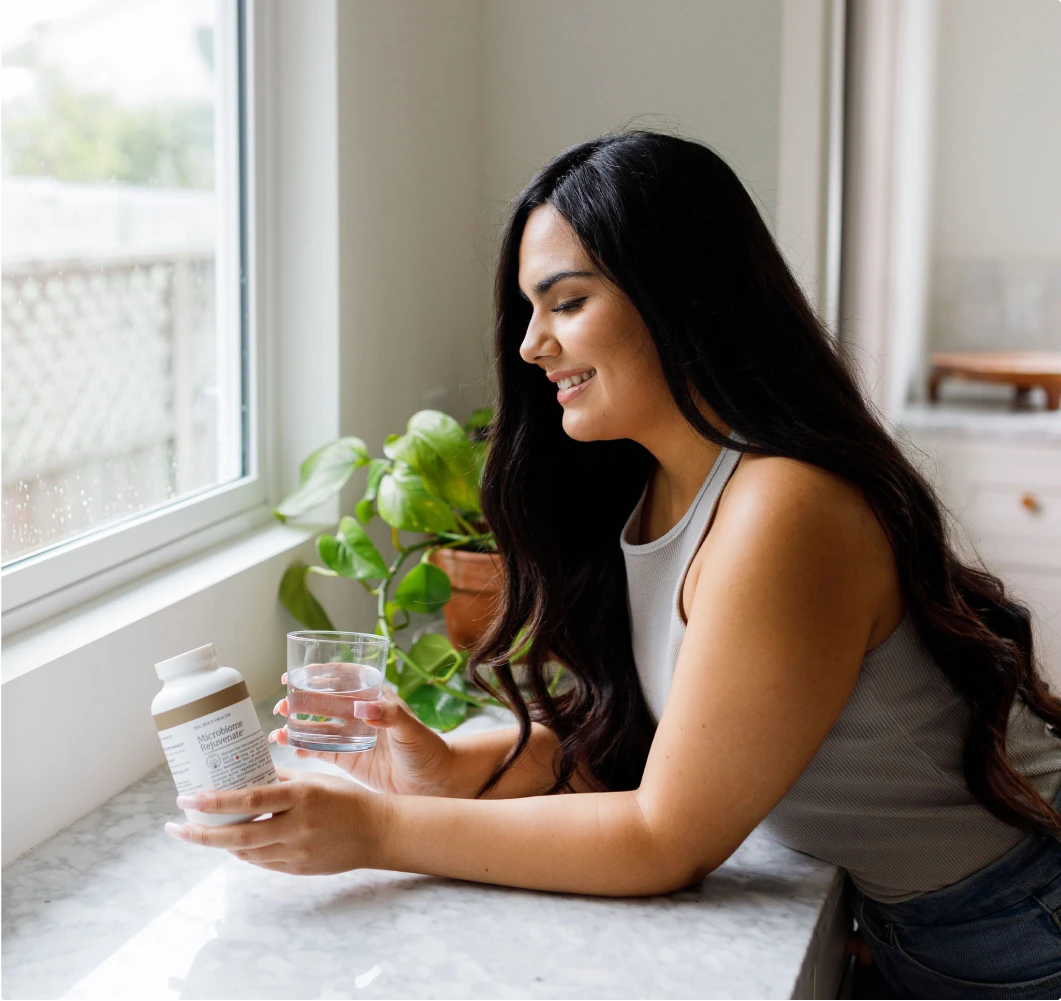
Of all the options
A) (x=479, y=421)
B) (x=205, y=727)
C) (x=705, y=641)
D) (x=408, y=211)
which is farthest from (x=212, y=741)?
(x=408, y=211)

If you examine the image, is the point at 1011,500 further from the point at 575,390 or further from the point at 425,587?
the point at 575,390

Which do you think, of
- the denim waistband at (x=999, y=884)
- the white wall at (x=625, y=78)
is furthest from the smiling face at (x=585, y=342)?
the white wall at (x=625, y=78)

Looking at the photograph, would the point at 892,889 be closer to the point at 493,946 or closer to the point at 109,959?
the point at 493,946

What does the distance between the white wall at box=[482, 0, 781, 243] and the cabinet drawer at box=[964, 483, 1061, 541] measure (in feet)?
3.86

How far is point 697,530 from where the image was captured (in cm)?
111

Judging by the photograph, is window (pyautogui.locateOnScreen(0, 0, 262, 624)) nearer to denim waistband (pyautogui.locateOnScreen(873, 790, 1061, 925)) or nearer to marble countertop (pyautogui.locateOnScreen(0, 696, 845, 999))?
marble countertop (pyautogui.locateOnScreen(0, 696, 845, 999))

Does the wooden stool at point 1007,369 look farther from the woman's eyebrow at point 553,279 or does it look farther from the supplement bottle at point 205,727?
the supplement bottle at point 205,727

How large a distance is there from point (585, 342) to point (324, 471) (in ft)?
1.73

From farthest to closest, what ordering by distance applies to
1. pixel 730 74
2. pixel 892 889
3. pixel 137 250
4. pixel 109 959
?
pixel 730 74 < pixel 137 250 < pixel 892 889 < pixel 109 959

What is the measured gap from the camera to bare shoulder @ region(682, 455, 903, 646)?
0.93 meters

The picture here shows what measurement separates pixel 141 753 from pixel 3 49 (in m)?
0.70

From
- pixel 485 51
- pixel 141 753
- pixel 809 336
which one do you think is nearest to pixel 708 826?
pixel 809 336

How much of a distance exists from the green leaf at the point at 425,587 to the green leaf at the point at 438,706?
11cm


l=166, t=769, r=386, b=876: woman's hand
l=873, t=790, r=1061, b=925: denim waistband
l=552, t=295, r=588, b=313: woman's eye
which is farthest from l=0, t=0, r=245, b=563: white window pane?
l=873, t=790, r=1061, b=925: denim waistband
